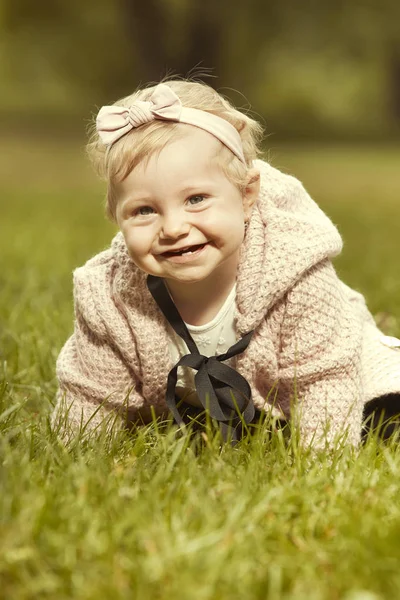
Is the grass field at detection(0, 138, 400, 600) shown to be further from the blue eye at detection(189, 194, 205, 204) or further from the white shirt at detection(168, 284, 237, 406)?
the blue eye at detection(189, 194, 205, 204)

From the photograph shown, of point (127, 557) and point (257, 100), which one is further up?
point (257, 100)

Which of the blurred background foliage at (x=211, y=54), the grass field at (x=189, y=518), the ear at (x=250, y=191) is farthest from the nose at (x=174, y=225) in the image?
the blurred background foliage at (x=211, y=54)

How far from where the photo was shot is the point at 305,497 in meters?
1.98

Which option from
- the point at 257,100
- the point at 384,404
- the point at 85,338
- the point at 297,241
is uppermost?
the point at 257,100

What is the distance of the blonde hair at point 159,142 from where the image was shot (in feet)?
7.88

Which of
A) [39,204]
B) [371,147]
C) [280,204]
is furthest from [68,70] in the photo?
[280,204]

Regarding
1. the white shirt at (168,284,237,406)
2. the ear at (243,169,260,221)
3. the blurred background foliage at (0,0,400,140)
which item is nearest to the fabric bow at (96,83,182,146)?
the ear at (243,169,260,221)

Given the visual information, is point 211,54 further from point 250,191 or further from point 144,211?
point 144,211

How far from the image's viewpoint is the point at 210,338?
9.03ft

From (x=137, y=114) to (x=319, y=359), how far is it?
879 mm

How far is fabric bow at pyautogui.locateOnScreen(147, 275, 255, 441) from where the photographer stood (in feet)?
8.59

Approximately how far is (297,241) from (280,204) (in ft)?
0.75

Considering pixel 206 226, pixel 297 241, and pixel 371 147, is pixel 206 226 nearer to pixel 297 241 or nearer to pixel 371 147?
pixel 297 241

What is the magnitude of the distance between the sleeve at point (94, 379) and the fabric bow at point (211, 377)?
6.4 inches
